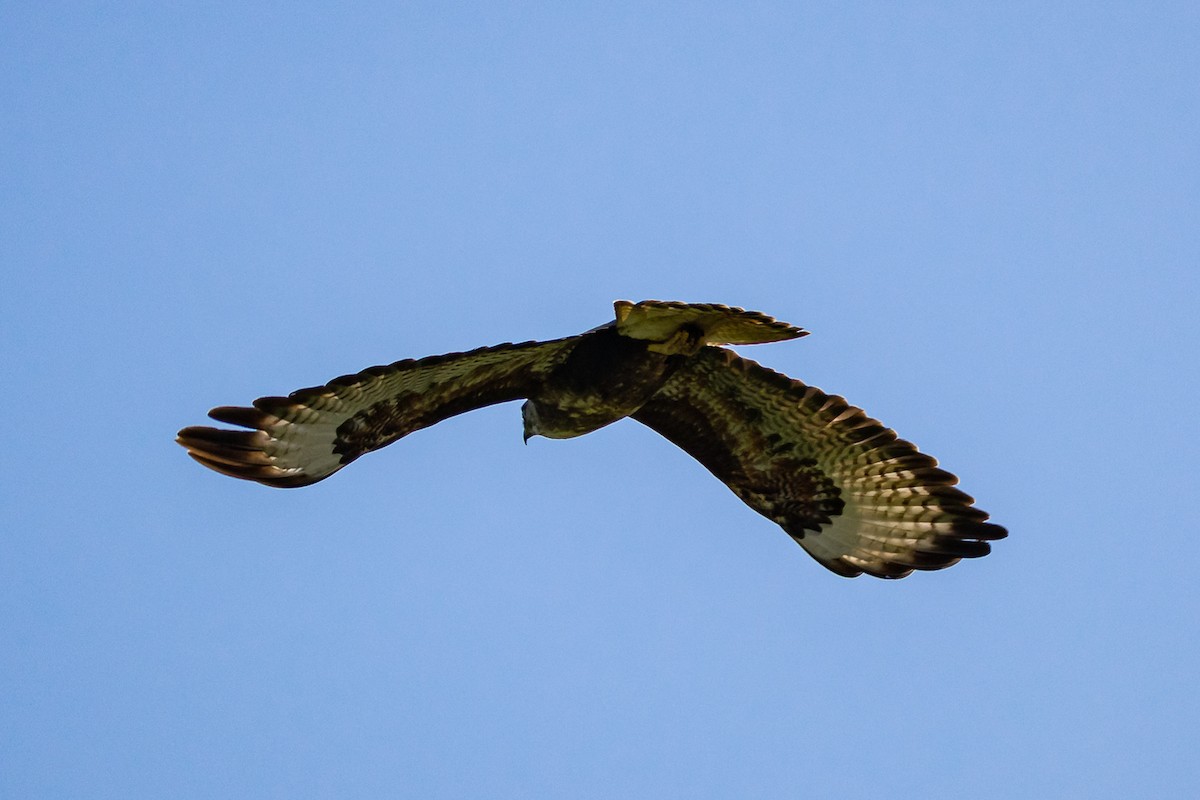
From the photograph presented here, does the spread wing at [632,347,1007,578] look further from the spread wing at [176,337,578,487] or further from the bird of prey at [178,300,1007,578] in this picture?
the spread wing at [176,337,578,487]

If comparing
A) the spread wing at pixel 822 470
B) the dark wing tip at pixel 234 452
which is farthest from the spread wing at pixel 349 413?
the spread wing at pixel 822 470

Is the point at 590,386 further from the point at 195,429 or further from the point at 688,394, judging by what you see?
the point at 195,429

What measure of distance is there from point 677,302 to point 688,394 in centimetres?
183

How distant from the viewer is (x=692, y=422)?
10703mm

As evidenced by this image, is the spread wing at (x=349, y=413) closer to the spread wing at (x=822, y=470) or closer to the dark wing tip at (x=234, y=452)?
the dark wing tip at (x=234, y=452)

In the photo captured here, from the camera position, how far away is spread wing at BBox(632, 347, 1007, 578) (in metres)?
10.4

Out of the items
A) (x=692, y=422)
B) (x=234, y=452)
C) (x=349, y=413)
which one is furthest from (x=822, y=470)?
(x=234, y=452)

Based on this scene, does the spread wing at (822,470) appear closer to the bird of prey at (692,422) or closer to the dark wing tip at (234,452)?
the bird of prey at (692,422)

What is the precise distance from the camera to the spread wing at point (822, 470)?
1043 centimetres

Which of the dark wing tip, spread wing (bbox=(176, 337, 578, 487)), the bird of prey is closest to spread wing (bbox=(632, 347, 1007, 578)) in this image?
the bird of prey

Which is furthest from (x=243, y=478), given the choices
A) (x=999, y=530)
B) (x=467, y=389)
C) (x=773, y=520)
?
(x=999, y=530)

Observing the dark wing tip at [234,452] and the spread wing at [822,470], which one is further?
the spread wing at [822,470]

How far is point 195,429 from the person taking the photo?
366 inches

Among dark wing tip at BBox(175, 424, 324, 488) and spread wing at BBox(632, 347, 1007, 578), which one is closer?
dark wing tip at BBox(175, 424, 324, 488)
